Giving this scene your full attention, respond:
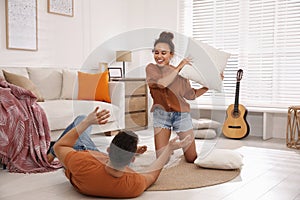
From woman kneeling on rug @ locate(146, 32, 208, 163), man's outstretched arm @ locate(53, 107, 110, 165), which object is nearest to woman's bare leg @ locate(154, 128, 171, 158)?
woman kneeling on rug @ locate(146, 32, 208, 163)

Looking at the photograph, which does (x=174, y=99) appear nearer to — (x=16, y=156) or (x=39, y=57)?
(x=16, y=156)

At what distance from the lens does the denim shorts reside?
2795mm

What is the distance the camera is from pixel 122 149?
198 centimetres

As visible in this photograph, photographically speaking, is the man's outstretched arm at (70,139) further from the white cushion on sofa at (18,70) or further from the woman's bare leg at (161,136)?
the white cushion on sofa at (18,70)

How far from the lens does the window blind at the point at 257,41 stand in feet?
14.6

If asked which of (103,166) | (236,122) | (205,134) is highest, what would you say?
(103,166)

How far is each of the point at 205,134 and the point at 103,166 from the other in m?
2.44

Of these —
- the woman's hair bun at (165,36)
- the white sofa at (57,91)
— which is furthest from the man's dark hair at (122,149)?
the white sofa at (57,91)

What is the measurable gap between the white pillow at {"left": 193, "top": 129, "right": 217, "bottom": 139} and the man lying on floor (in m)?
2.15

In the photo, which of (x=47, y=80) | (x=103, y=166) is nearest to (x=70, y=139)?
(x=103, y=166)

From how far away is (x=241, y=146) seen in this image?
13.0ft

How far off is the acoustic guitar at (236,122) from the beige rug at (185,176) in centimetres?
152

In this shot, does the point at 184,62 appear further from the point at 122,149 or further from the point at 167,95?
the point at 122,149

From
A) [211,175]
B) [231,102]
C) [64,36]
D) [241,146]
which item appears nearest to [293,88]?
[231,102]
